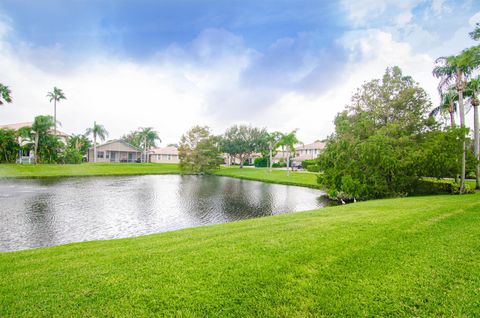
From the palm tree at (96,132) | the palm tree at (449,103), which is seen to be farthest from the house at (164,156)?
the palm tree at (449,103)

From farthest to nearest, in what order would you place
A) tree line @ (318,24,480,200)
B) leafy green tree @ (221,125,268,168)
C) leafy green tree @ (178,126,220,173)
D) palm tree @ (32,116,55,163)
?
leafy green tree @ (221,125,268,168), leafy green tree @ (178,126,220,173), palm tree @ (32,116,55,163), tree line @ (318,24,480,200)

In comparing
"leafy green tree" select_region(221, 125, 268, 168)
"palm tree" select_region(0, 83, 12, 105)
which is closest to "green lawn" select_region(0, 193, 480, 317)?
"palm tree" select_region(0, 83, 12, 105)

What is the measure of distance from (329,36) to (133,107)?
3410 centimetres

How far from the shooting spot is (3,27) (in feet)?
54.2

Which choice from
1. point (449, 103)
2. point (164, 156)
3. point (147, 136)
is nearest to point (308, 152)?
point (164, 156)

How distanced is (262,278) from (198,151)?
41426mm

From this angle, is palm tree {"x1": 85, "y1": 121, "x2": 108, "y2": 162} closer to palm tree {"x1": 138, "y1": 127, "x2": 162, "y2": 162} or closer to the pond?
palm tree {"x1": 138, "y1": 127, "x2": 162, "y2": 162}

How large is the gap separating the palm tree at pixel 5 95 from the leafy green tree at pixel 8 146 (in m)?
6.65

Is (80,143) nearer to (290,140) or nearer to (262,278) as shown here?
(290,140)

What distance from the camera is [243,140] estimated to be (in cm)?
5894

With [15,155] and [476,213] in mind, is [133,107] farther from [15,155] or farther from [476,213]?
[476,213]

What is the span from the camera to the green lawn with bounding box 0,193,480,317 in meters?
2.98

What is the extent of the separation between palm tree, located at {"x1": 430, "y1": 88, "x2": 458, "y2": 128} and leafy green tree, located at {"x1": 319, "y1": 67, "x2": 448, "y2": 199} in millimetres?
2107

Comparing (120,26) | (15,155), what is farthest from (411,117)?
(15,155)
